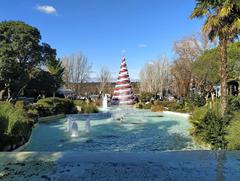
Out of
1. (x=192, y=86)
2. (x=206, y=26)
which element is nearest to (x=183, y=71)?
(x=192, y=86)

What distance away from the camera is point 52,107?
88.3 feet

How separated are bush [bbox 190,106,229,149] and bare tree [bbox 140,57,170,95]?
61309mm

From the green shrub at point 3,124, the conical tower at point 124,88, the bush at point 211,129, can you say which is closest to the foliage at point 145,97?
the conical tower at point 124,88

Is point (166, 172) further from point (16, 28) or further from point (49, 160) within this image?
point (16, 28)

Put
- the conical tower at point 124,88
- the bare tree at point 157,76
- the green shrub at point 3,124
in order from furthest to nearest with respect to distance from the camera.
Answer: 1. the bare tree at point 157,76
2. the conical tower at point 124,88
3. the green shrub at point 3,124

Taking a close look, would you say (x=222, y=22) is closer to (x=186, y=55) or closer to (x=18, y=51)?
(x=18, y=51)

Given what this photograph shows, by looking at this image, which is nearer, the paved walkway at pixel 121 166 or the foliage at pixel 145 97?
the paved walkway at pixel 121 166

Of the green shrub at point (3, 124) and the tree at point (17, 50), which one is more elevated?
the tree at point (17, 50)

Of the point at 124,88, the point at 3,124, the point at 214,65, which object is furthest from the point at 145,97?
the point at 3,124

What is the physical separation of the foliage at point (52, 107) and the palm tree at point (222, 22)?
12.9 m

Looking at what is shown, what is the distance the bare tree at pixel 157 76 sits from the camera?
7694 cm

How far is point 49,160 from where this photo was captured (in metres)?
6.77

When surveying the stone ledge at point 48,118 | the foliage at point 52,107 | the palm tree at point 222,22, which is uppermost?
the palm tree at point 222,22

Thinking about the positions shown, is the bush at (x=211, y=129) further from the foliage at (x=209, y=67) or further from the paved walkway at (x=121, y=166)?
the foliage at (x=209, y=67)
